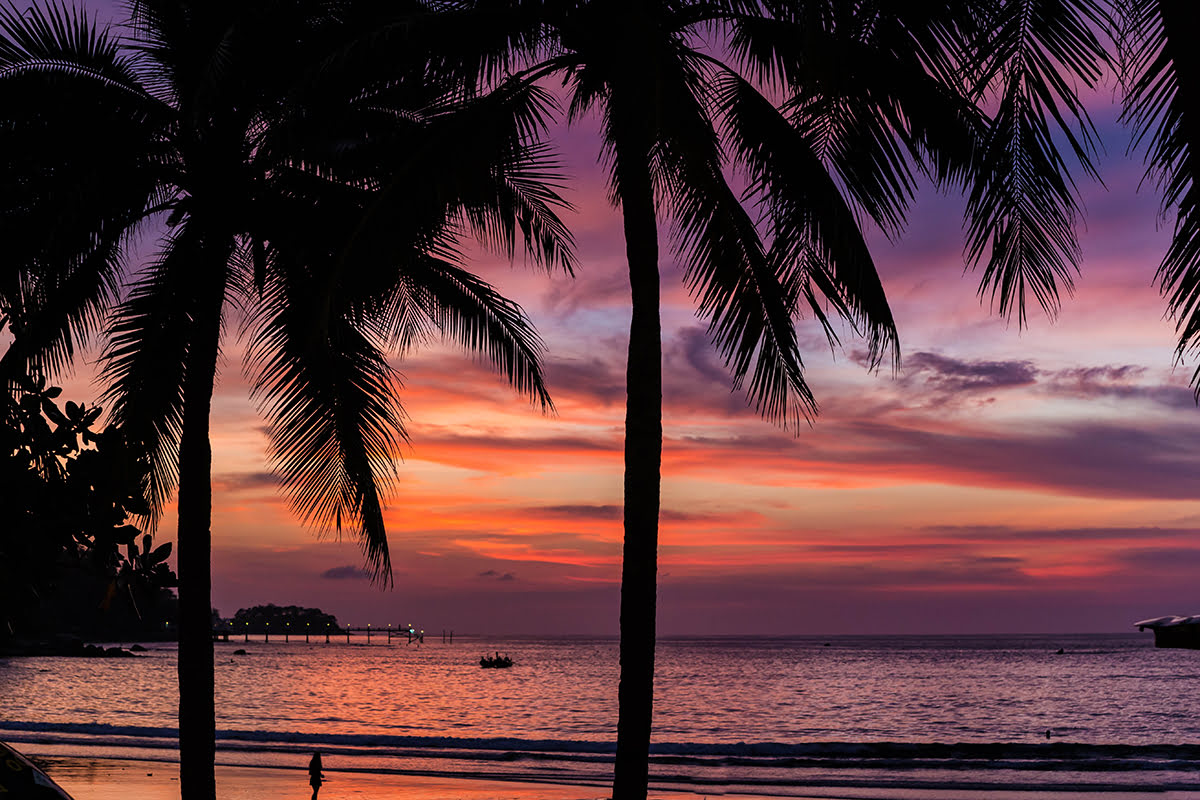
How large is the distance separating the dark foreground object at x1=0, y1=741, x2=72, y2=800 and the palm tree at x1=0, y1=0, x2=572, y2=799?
6.07 meters

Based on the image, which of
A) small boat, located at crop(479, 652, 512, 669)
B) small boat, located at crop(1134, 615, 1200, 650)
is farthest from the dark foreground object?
small boat, located at crop(479, 652, 512, 669)

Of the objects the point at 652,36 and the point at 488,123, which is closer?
the point at 652,36

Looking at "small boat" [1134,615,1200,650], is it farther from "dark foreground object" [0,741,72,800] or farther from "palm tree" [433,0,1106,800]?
"dark foreground object" [0,741,72,800]

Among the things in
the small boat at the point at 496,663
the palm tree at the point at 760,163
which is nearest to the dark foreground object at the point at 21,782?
the palm tree at the point at 760,163

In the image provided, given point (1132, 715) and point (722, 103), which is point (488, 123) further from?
point (1132, 715)

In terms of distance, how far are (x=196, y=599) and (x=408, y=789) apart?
520 inches

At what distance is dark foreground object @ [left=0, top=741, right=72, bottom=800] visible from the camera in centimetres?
311

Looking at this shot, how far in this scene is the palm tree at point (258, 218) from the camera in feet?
32.6

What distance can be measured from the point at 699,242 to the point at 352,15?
3.94 metres

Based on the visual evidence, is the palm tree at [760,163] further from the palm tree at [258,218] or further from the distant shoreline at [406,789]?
the distant shoreline at [406,789]

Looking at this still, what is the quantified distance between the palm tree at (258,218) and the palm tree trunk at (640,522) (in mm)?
1860

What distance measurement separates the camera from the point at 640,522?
358 inches

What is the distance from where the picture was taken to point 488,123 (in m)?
9.62

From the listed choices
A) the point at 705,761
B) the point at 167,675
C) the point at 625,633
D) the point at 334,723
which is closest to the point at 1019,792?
the point at 705,761
